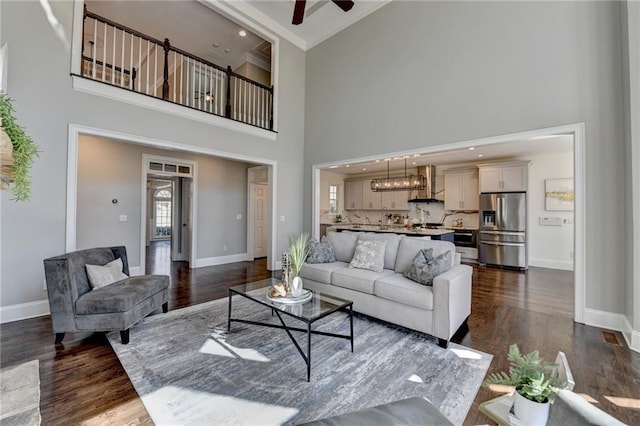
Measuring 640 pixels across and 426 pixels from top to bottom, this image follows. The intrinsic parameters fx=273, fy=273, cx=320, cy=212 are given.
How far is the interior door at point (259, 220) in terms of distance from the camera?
741cm

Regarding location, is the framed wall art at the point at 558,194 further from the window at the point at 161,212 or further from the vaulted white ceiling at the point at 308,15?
the window at the point at 161,212

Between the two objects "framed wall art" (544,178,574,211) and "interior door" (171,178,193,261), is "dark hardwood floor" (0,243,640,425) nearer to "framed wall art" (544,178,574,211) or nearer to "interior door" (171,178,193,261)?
"framed wall art" (544,178,574,211)

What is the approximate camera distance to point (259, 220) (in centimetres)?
760

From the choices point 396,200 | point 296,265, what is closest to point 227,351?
point 296,265

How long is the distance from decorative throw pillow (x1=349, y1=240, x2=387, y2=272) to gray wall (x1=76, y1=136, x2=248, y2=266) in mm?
4126

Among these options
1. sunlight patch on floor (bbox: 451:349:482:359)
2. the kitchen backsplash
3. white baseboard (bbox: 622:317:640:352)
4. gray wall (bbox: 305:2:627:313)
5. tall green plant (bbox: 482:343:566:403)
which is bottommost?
sunlight patch on floor (bbox: 451:349:482:359)

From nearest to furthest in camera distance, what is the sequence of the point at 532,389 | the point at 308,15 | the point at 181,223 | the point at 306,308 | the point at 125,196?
1. the point at 532,389
2. the point at 306,308
3. the point at 125,196
4. the point at 308,15
5. the point at 181,223

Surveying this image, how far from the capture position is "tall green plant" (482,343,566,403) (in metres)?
0.99

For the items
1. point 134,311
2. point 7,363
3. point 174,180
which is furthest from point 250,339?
point 174,180

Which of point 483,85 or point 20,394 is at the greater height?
→ point 483,85

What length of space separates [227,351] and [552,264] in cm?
744

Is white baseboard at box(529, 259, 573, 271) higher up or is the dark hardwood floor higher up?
white baseboard at box(529, 259, 573, 271)

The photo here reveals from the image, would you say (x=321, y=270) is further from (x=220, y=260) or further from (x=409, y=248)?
(x=220, y=260)

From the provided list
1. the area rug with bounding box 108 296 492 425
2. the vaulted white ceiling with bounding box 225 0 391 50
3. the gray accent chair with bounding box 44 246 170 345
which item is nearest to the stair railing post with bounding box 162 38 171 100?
the vaulted white ceiling with bounding box 225 0 391 50
